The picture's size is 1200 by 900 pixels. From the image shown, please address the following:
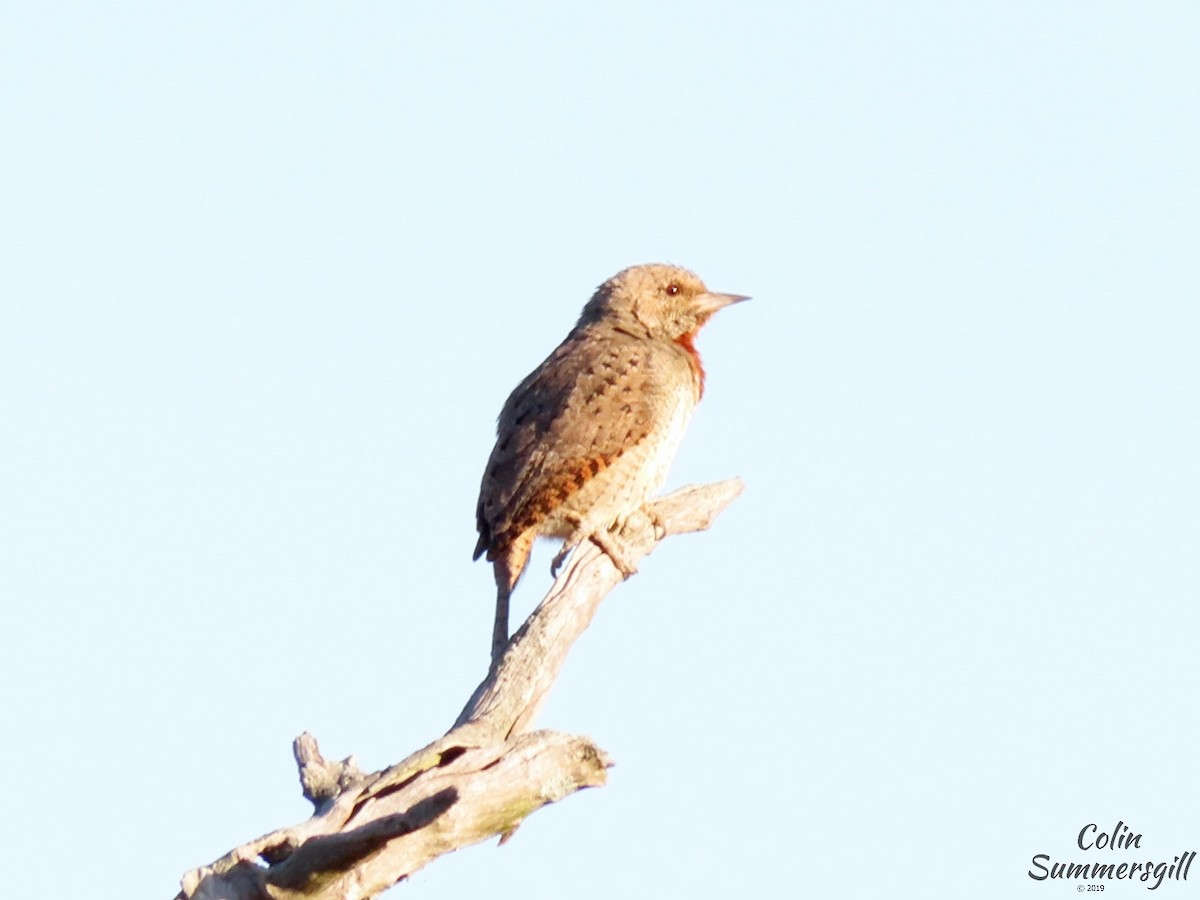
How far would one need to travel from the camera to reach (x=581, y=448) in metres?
10.4

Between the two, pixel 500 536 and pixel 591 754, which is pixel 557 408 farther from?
pixel 591 754

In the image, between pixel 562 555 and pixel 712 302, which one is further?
pixel 712 302

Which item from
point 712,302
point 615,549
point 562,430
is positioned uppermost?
point 712,302

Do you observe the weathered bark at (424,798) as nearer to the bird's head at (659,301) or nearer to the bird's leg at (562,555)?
the bird's leg at (562,555)

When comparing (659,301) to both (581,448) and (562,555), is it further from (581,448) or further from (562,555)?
(562,555)

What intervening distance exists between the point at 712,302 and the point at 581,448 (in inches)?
89.9

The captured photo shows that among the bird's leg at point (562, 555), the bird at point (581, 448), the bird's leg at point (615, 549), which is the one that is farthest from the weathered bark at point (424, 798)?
the bird's leg at point (562, 555)

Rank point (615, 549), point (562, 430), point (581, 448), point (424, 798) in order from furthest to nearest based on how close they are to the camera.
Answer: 1. point (562, 430)
2. point (581, 448)
3. point (615, 549)
4. point (424, 798)

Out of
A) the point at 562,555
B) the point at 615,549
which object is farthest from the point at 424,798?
Result: the point at 562,555

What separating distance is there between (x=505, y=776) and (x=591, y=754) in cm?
35

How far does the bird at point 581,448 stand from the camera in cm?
1024

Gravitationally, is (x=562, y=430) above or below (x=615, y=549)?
above

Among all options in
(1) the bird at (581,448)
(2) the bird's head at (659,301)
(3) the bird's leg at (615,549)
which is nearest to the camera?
(3) the bird's leg at (615,549)

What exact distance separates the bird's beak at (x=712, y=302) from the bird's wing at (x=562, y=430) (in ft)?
3.33
